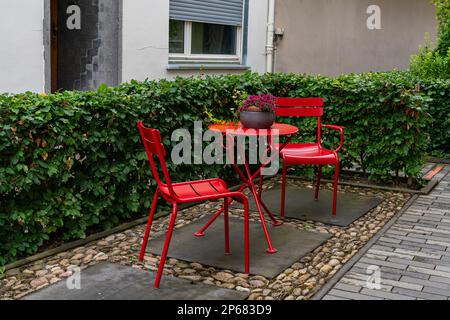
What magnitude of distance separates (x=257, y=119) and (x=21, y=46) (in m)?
3.65

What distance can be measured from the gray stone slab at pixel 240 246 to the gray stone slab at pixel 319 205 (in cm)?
47

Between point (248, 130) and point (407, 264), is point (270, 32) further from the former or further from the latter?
point (407, 264)

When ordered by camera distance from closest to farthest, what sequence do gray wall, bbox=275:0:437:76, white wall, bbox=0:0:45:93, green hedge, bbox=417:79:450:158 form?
white wall, bbox=0:0:45:93, green hedge, bbox=417:79:450:158, gray wall, bbox=275:0:437:76

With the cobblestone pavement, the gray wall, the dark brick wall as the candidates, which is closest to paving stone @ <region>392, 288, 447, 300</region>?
the cobblestone pavement

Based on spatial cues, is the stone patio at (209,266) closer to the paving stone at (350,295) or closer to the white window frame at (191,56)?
the paving stone at (350,295)

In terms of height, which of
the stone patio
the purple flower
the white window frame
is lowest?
the stone patio

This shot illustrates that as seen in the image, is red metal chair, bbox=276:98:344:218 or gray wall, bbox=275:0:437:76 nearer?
red metal chair, bbox=276:98:344:218

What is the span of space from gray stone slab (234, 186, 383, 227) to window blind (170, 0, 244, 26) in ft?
12.8

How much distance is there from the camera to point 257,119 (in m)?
5.46

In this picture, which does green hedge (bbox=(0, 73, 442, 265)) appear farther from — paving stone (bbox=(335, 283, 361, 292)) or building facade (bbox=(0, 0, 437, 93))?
building facade (bbox=(0, 0, 437, 93))

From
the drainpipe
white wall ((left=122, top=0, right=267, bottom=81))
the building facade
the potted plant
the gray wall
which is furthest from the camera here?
the gray wall

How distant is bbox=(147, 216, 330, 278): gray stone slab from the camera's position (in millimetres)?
4836

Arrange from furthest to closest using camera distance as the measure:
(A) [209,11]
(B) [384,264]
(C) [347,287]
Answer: (A) [209,11], (B) [384,264], (C) [347,287]

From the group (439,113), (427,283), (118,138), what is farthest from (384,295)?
(439,113)
